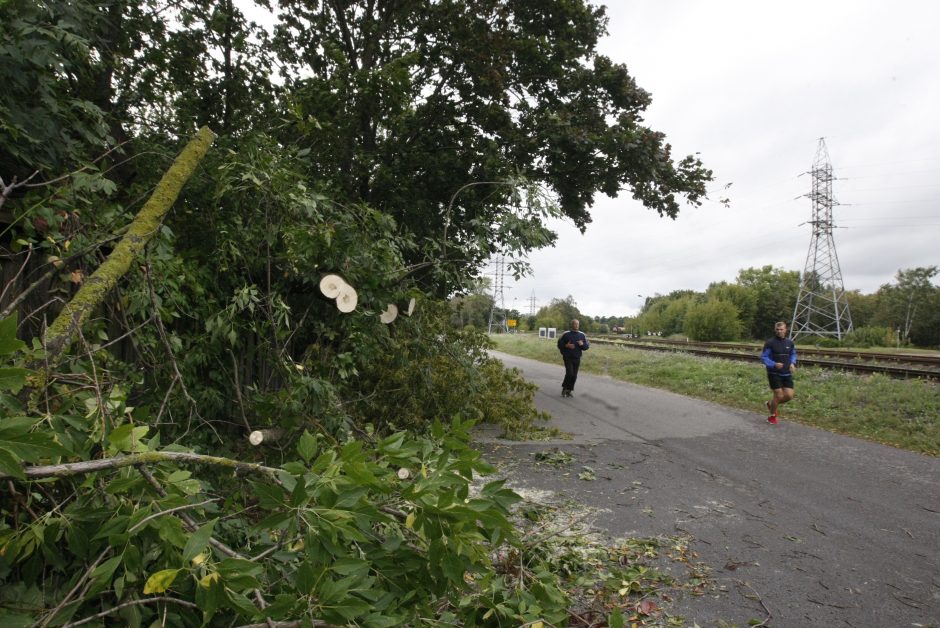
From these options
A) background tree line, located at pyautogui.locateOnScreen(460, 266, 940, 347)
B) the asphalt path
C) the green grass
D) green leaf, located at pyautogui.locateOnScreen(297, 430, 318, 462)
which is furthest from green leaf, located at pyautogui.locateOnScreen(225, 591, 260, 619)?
background tree line, located at pyautogui.locateOnScreen(460, 266, 940, 347)

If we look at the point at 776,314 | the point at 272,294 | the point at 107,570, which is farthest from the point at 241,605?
the point at 776,314

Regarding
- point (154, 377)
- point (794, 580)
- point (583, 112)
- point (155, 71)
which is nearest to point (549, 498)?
point (794, 580)

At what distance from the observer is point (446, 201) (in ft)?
26.3

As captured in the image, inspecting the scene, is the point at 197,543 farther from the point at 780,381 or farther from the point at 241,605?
the point at 780,381

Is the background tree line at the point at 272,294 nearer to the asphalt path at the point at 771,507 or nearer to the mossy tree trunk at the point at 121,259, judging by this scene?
the mossy tree trunk at the point at 121,259

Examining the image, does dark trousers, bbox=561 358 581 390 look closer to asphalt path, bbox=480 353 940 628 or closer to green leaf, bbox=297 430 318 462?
asphalt path, bbox=480 353 940 628

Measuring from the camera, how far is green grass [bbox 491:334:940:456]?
7.61m

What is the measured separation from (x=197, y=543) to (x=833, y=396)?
12058 mm

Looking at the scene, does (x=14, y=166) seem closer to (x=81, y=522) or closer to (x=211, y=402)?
(x=211, y=402)

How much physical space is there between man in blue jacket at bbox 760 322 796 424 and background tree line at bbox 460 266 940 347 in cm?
2658

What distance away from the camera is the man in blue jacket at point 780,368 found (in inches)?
324

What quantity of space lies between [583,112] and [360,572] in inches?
335

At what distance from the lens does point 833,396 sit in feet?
32.5

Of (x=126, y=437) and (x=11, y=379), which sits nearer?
(x=11, y=379)
